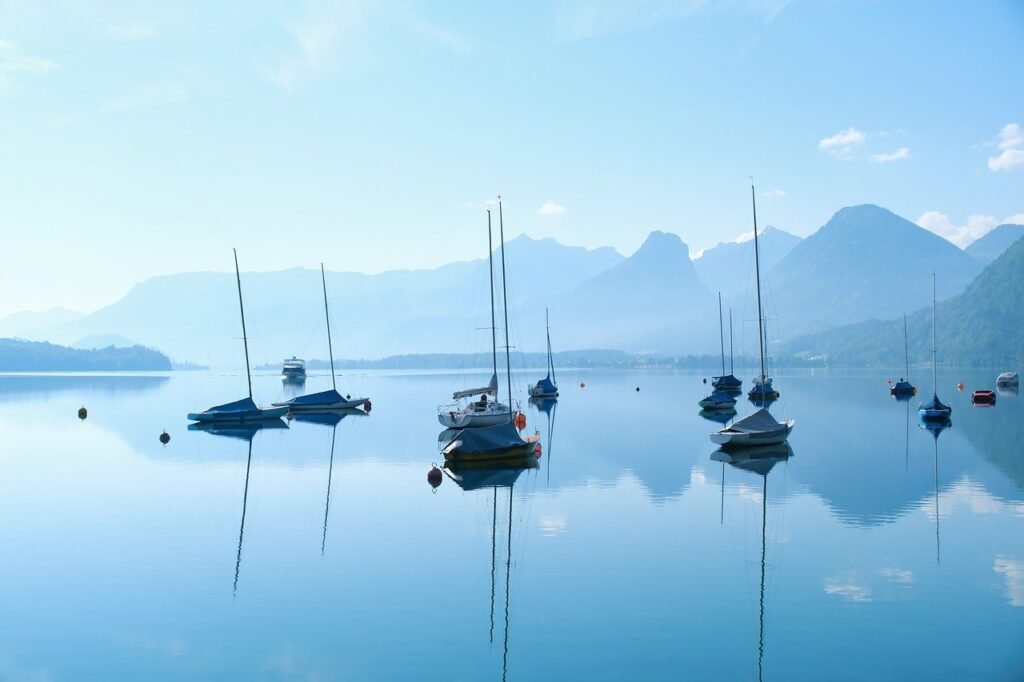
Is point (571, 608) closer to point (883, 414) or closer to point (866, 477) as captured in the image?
point (866, 477)

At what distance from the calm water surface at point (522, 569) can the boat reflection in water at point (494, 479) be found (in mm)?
264

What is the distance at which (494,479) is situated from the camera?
151ft

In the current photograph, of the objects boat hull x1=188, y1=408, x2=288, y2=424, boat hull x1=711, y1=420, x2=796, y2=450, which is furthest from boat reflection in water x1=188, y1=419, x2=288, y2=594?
boat hull x1=711, y1=420, x2=796, y2=450

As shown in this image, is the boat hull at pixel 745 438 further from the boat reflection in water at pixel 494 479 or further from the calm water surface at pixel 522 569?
the boat reflection in water at pixel 494 479

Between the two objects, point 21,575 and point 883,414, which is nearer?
point 21,575

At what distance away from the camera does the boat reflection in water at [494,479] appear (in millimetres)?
27656

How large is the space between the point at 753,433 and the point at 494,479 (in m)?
20.6

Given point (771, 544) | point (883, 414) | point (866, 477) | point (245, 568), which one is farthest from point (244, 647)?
point (883, 414)

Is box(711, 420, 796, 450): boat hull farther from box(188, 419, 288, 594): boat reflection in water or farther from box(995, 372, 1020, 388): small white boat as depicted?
box(995, 372, 1020, 388): small white boat

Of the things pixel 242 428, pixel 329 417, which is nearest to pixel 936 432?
pixel 329 417

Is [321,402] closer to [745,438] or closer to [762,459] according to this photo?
[745,438]

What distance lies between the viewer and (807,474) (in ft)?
156

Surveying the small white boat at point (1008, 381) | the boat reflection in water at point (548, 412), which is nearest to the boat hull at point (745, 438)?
the boat reflection in water at point (548, 412)

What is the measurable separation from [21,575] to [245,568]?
718cm
